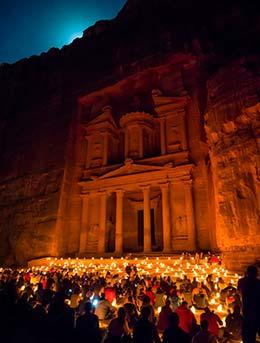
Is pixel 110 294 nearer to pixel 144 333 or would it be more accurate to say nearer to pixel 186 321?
pixel 186 321

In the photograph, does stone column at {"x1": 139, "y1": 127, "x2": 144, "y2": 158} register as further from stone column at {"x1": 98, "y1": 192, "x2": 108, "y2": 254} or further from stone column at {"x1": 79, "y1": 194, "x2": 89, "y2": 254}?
stone column at {"x1": 79, "y1": 194, "x2": 89, "y2": 254}

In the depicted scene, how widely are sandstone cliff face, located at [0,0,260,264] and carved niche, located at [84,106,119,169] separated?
5.57 ft

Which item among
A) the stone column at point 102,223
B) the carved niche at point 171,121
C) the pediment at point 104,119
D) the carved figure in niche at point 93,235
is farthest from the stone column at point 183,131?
the carved figure in niche at point 93,235

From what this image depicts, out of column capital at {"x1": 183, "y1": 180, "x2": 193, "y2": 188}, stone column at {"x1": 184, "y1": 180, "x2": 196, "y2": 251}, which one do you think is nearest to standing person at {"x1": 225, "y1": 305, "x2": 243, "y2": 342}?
stone column at {"x1": 184, "y1": 180, "x2": 196, "y2": 251}

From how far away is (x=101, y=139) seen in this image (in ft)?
94.7

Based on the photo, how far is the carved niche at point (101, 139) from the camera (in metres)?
28.1

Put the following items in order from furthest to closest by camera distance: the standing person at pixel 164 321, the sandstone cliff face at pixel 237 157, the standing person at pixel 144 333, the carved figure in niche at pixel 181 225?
1. the carved figure in niche at pixel 181 225
2. the sandstone cliff face at pixel 237 157
3. the standing person at pixel 164 321
4. the standing person at pixel 144 333

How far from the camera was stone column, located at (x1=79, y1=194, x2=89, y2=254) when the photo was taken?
79.6ft

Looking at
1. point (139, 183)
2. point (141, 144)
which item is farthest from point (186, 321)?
point (141, 144)

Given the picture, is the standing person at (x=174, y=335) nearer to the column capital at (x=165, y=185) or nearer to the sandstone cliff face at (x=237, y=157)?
the sandstone cliff face at (x=237, y=157)

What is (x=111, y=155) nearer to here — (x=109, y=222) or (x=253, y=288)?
(x=109, y=222)

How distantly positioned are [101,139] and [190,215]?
1290 cm

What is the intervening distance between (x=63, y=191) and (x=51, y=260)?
6635 millimetres

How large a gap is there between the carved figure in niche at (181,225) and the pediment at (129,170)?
484 centimetres
